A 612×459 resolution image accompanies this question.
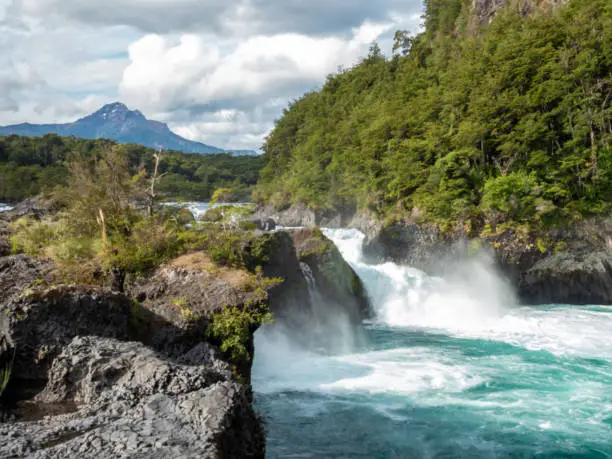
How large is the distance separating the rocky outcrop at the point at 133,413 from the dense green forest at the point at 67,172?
2740 centimetres

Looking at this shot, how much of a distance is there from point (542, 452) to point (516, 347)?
24.1 feet

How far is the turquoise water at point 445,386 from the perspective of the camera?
8930 mm

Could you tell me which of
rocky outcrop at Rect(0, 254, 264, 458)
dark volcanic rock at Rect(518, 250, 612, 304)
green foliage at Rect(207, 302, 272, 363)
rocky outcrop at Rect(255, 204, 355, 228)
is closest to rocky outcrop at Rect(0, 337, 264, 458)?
rocky outcrop at Rect(0, 254, 264, 458)

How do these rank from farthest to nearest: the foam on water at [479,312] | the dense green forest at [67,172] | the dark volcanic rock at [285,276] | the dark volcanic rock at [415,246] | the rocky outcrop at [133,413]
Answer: the dense green forest at [67,172]
the dark volcanic rock at [415,246]
the foam on water at [479,312]
the dark volcanic rock at [285,276]
the rocky outcrop at [133,413]

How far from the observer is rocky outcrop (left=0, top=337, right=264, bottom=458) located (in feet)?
13.0

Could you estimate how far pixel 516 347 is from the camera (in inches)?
605

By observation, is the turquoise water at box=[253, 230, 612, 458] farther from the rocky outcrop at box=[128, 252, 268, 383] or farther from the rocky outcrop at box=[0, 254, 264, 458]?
the rocky outcrop at box=[0, 254, 264, 458]

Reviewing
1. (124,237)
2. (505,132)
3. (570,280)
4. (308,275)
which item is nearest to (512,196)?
(570,280)

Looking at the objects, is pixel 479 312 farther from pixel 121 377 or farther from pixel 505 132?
pixel 121 377

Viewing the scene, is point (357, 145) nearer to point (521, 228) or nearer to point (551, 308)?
point (521, 228)

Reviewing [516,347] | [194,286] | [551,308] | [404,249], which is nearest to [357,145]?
[404,249]

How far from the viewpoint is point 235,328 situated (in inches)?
364

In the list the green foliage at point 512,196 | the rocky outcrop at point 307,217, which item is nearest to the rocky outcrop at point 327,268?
the green foliage at point 512,196

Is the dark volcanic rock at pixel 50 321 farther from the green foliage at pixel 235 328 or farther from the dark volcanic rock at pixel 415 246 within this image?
the dark volcanic rock at pixel 415 246
